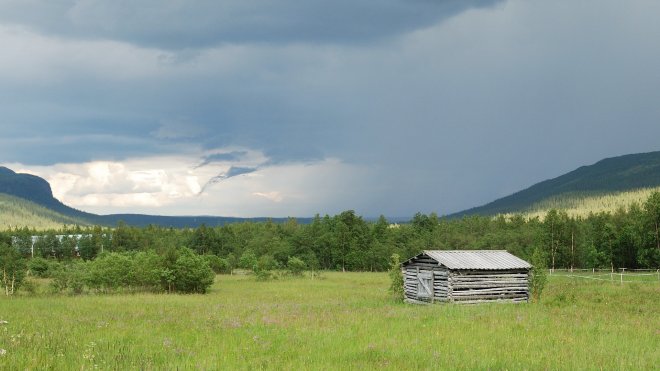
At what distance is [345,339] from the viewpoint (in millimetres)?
17375

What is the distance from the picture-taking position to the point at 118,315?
83.1ft

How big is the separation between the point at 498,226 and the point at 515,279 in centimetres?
8830

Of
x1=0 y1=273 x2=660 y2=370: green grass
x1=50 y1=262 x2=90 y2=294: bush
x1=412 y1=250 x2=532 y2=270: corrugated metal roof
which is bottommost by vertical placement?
x1=50 y1=262 x2=90 y2=294: bush

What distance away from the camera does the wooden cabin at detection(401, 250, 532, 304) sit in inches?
1282

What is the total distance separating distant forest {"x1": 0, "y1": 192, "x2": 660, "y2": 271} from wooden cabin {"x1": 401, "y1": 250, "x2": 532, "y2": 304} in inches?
1096

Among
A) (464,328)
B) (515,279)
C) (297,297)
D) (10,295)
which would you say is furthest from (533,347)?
(10,295)

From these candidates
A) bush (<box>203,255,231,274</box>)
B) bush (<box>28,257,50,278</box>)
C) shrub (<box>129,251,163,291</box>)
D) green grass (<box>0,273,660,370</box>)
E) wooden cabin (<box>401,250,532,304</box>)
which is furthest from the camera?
bush (<box>28,257,50,278</box>)

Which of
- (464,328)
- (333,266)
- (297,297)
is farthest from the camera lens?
(333,266)

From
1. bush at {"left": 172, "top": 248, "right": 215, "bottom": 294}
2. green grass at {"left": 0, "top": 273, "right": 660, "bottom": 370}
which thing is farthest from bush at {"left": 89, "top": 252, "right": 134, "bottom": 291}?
green grass at {"left": 0, "top": 273, "right": 660, "bottom": 370}

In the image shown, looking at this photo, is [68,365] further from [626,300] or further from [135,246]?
[135,246]

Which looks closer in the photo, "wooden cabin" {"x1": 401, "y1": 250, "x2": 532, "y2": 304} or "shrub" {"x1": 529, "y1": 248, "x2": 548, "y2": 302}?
"wooden cabin" {"x1": 401, "y1": 250, "x2": 532, "y2": 304}

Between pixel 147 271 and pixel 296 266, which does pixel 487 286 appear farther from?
pixel 296 266

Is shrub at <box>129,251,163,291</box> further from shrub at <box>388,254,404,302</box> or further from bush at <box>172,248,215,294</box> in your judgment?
shrub at <box>388,254,404,302</box>

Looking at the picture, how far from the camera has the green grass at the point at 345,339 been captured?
12547 millimetres
